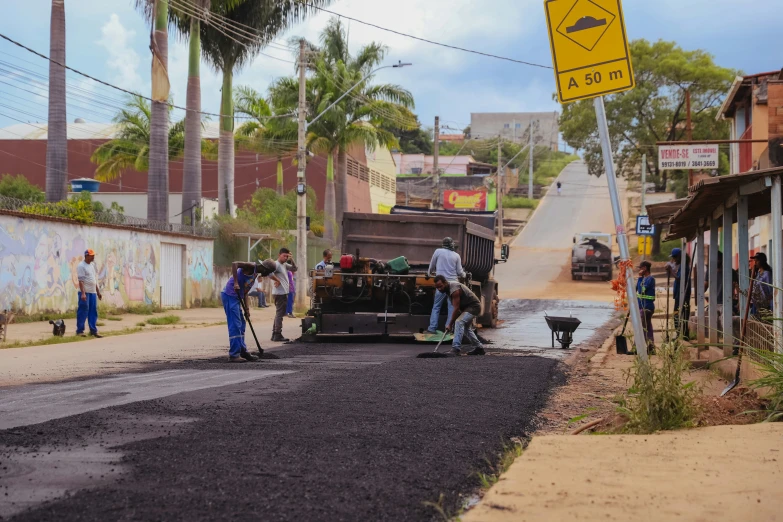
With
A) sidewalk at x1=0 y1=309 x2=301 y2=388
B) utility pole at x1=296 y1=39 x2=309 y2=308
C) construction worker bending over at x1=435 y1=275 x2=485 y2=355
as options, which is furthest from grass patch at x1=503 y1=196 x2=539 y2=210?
construction worker bending over at x1=435 y1=275 x2=485 y2=355

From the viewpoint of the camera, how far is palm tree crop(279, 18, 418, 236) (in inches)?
1677

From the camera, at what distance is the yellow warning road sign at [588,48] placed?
8.00 metres

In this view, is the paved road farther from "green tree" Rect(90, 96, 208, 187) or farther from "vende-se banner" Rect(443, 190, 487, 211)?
"green tree" Rect(90, 96, 208, 187)

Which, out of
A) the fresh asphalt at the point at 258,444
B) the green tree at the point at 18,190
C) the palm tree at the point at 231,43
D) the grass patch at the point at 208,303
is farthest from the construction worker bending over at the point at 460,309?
the green tree at the point at 18,190

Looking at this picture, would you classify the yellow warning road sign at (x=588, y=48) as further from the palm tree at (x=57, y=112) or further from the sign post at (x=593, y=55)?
the palm tree at (x=57, y=112)

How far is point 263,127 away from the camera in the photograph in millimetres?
45188

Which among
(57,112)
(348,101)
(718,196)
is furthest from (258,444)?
(348,101)

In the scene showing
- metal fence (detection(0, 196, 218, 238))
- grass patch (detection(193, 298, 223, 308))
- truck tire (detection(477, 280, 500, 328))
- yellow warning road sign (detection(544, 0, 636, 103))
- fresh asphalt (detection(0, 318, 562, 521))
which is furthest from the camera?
grass patch (detection(193, 298, 223, 308))

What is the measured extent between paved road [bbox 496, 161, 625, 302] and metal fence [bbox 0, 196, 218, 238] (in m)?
13.0

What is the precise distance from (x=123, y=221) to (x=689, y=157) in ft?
49.6

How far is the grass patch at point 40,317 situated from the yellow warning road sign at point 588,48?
1542cm

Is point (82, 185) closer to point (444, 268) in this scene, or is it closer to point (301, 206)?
point (301, 206)

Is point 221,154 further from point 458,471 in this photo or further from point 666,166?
point 458,471

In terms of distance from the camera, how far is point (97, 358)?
13.9m
